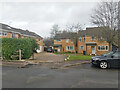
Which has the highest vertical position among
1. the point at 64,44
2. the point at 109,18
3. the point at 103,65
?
the point at 109,18

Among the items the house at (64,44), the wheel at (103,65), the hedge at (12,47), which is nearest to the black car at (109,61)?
the wheel at (103,65)

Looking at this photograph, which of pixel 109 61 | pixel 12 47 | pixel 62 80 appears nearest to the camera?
pixel 62 80

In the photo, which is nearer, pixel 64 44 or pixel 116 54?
pixel 116 54

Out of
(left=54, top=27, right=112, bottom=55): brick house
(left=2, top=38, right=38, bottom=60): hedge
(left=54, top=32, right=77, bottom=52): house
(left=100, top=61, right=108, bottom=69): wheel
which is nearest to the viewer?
(left=100, top=61, right=108, bottom=69): wheel

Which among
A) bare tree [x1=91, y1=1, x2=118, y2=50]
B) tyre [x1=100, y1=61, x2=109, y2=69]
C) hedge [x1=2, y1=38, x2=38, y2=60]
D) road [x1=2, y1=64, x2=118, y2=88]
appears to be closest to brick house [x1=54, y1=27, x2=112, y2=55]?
bare tree [x1=91, y1=1, x2=118, y2=50]

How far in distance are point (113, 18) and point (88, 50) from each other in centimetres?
1314

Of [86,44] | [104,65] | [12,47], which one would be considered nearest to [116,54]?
[104,65]

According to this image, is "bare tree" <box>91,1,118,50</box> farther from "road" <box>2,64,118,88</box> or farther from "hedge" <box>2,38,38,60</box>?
"hedge" <box>2,38,38,60</box>

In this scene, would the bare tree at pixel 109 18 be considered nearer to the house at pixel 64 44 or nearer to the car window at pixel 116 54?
the car window at pixel 116 54

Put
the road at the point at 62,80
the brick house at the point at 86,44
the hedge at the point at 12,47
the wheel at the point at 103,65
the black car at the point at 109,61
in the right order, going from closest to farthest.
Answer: the road at the point at 62,80
the black car at the point at 109,61
the wheel at the point at 103,65
the hedge at the point at 12,47
the brick house at the point at 86,44

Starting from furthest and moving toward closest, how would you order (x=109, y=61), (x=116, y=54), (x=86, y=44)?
1. (x=86, y=44)
2. (x=116, y=54)
3. (x=109, y=61)

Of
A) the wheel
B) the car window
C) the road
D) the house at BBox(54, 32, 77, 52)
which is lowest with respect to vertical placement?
the road

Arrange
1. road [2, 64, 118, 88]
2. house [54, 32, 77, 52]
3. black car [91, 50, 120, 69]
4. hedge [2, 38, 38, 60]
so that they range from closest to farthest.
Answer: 1. road [2, 64, 118, 88]
2. black car [91, 50, 120, 69]
3. hedge [2, 38, 38, 60]
4. house [54, 32, 77, 52]

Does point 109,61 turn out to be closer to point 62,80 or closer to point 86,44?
point 62,80
